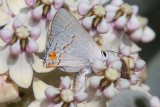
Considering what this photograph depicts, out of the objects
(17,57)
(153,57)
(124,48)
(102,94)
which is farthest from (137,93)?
(153,57)

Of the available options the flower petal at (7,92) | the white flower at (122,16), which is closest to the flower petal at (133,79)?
the white flower at (122,16)

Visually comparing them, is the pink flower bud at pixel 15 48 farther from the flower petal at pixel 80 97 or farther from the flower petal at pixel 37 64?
the flower petal at pixel 80 97

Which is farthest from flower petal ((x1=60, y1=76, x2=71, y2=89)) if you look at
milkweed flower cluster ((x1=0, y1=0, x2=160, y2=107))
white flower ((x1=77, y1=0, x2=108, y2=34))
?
white flower ((x1=77, y1=0, x2=108, y2=34))

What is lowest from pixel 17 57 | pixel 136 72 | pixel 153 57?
pixel 153 57

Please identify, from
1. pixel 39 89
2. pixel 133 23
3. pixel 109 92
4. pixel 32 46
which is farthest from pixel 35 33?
pixel 133 23

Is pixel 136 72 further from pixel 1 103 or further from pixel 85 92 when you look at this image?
pixel 1 103

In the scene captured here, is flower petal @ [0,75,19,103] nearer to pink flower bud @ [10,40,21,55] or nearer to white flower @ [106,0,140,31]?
pink flower bud @ [10,40,21,55]
